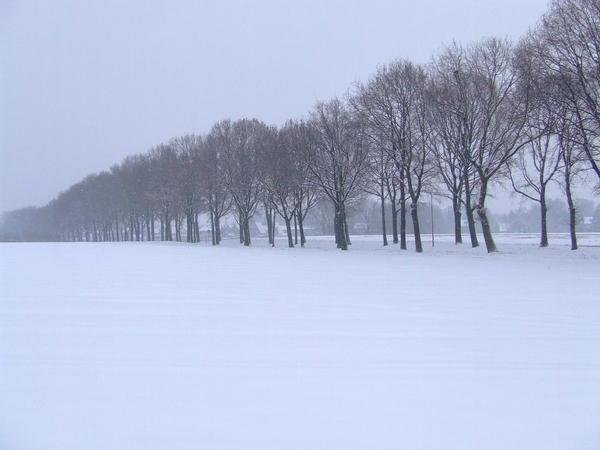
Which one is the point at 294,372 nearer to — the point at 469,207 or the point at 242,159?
the point at 469,207

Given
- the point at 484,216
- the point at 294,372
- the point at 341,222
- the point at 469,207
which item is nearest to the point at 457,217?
the point at 469,207

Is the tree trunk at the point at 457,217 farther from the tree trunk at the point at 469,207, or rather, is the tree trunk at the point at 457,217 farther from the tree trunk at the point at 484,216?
the tree trunk at the point at 484,216

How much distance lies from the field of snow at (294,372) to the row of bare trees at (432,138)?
18.5m

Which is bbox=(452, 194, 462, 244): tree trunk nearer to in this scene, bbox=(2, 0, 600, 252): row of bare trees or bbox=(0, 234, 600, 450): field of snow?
bbox=(2, 0, 600, 252): row of bare trees

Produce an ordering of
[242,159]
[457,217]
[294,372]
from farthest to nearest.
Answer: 1. [242,159]
2. [457,217]
3. [294,372]

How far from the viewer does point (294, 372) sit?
6176 millimetres

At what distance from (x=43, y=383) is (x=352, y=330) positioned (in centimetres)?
499

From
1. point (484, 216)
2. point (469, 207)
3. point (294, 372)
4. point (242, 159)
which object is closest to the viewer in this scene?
point (294, 372)

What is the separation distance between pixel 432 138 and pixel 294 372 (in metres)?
31.2

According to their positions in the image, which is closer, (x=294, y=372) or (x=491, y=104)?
(x=294, y=372)

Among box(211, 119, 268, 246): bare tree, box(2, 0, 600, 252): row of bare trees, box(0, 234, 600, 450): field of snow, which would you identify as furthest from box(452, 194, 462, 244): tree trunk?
box(0, 234, 600, 450): field of snow

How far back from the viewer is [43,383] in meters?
5.71

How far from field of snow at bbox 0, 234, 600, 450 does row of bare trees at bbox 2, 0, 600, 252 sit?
1849 centimetres

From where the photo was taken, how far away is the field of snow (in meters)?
4.66
